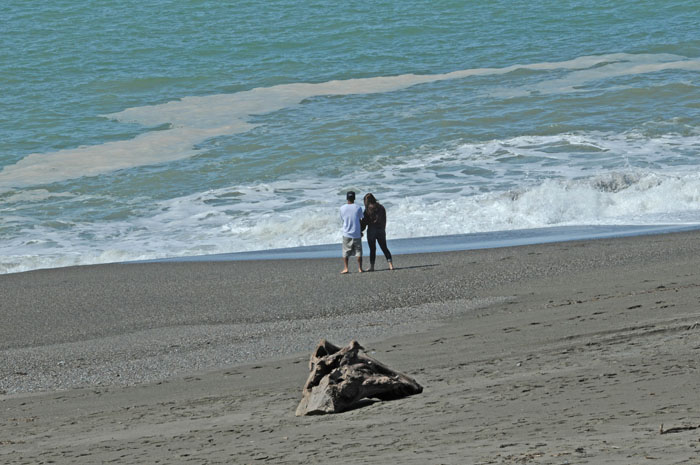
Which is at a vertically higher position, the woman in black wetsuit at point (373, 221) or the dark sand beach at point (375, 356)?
the woman in black wetsuit at point (373, 221)

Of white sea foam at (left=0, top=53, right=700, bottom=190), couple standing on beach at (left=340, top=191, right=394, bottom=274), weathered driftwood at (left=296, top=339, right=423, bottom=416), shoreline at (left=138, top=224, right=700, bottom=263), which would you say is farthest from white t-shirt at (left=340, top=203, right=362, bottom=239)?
white sea foam at (left=0, top=53, right=700, bottom=190)

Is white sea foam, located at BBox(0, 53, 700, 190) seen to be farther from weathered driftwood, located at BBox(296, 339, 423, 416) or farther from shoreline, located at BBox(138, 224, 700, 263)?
weathered driftwood, located at BBox(296, 339, 423, 416)

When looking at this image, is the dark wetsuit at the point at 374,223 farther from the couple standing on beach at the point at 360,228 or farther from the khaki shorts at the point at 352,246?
the khaki shorts at the point at 352,246

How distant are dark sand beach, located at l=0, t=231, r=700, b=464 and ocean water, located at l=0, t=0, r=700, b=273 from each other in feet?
10.4

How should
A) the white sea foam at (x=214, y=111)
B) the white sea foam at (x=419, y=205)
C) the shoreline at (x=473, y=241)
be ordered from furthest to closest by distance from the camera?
the white sea foam at (x=214, y=111) → the white sea foam at (x=419, y=205) → the shoreline at (x=473, y=241)

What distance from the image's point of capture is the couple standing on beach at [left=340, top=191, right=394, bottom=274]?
42.4ft

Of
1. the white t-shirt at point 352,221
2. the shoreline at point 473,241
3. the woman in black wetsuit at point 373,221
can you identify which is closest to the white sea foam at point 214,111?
the shoreline at point 473,241

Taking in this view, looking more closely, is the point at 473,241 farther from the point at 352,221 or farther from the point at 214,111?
the point at 214,111

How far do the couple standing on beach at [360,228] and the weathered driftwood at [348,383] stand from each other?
6638 millimetres

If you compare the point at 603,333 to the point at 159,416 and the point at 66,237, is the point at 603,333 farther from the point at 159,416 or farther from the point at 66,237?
the point at 66,237

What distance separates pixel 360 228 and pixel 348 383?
→ 7.18 m

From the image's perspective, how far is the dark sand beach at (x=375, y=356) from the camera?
490cm

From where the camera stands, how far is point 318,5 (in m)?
38.9

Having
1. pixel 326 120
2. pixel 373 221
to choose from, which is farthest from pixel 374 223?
pixel 326 120
